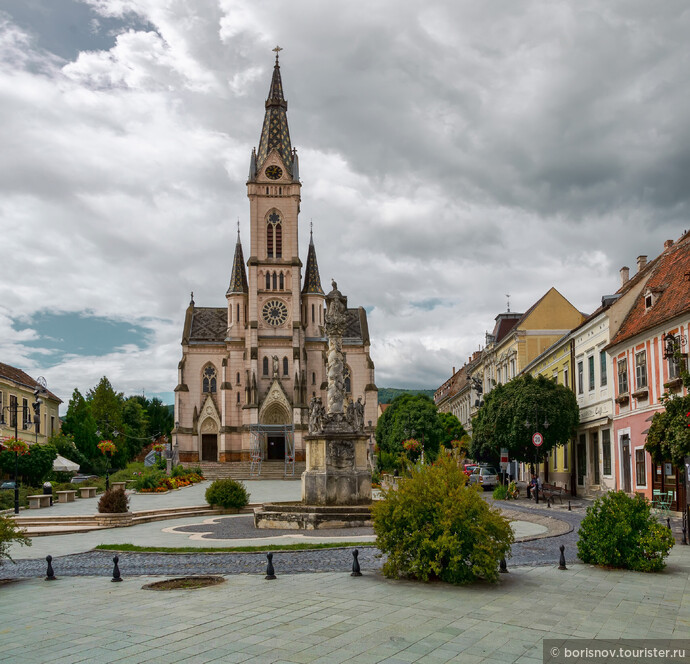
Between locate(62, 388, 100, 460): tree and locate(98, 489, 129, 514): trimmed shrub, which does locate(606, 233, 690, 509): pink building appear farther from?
locate(62, 388, 100, 460): tree

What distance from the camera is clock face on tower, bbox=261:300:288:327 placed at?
243 feet

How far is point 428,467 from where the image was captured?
1247 centimetres

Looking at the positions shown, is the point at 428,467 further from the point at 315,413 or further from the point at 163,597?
the point at 315,413

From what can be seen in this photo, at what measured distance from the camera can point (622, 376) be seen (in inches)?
1250

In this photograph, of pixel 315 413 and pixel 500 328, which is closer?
pixel 315 413

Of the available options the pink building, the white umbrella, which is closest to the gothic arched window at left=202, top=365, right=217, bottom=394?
the white umbrella

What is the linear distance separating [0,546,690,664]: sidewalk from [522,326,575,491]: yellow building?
2628 cm

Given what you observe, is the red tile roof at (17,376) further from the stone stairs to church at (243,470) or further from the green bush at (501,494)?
the green bush at (501,494)

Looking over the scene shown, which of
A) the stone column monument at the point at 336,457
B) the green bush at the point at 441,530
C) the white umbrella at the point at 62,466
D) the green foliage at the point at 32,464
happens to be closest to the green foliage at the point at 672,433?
the stone column monument at the point at 336,457

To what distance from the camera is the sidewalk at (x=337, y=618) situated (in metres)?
7.88

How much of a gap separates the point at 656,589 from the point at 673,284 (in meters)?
20.7

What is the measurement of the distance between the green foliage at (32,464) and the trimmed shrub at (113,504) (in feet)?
56.8

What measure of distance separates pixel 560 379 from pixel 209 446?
4163cm

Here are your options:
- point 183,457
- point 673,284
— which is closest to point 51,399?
point 183,457
